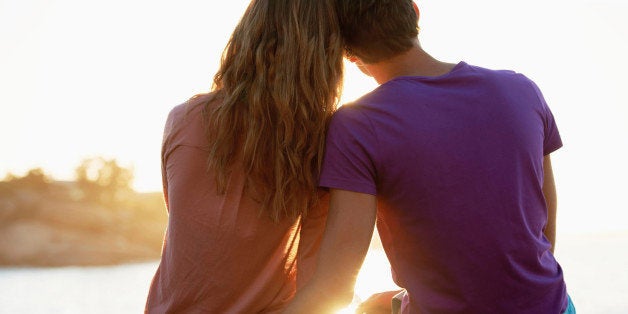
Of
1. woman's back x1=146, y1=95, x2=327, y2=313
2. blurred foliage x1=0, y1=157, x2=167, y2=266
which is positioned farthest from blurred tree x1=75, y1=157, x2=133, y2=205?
woman's back x1=146, y1=95, x2=327, y2=313

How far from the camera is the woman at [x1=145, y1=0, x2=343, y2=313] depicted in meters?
1.35

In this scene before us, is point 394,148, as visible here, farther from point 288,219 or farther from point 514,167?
point 288,219

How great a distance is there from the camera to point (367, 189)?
3.80ft

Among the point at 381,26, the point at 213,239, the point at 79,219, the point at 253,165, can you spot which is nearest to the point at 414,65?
the point at 381,26

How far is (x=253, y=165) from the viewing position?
1.37 metres

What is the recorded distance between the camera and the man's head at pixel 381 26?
1264mm

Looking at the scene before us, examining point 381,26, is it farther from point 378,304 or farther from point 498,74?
point 378,304

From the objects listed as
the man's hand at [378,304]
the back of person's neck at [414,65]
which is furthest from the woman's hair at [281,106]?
the man's hand at [378,304]

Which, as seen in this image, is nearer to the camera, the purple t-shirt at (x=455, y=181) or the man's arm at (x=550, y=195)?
the purple t-shirt at (x=455, y=181)

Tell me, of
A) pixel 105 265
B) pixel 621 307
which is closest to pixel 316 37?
pixel 621 307

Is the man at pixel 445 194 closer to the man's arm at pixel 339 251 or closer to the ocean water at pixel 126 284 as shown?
the man's arm at pixel 339 251

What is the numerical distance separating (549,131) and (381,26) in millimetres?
410

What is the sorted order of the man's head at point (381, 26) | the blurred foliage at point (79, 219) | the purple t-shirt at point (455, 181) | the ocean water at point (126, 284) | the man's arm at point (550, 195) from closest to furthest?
the purple t-shirt at point (455, 181), the man's head at point (381, 26), the man's arm at point (550, 195), the ocean water at point (126, 284), the blurred foliage at point (79, 219)

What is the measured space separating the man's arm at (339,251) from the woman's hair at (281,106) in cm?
19
